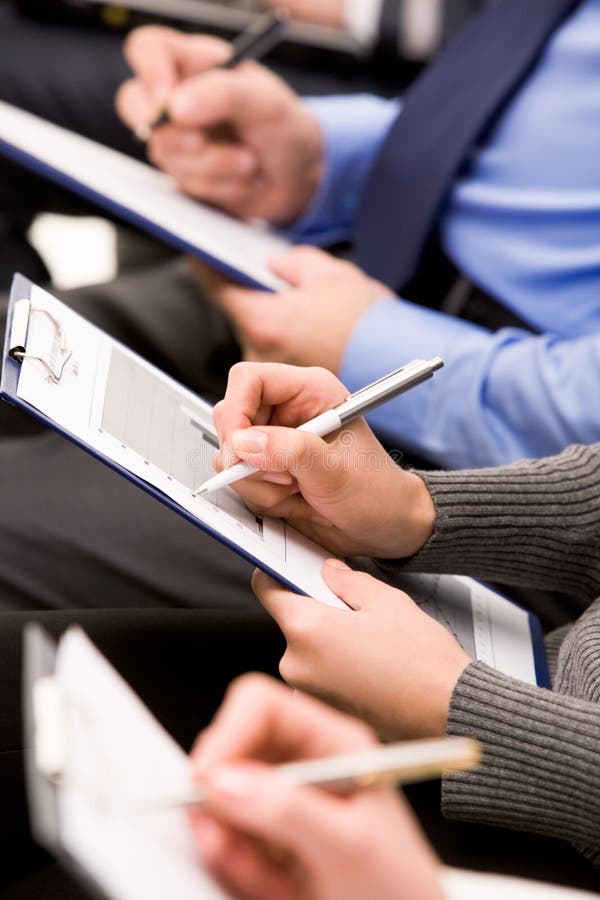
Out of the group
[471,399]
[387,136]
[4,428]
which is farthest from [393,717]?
[387,136]

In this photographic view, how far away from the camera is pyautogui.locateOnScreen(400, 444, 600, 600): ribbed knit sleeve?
566 millimetres

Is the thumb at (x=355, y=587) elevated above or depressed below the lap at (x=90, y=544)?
below

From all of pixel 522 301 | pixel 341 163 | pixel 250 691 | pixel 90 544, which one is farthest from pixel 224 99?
pixel 250 691

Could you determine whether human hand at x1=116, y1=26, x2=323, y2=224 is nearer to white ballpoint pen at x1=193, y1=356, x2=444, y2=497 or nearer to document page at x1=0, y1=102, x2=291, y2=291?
document page at x1=0, y1=102, x2=291, y2=291

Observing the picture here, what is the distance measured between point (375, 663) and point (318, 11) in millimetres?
987

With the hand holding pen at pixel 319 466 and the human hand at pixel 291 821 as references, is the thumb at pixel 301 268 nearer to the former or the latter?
the hand holding pen at pixel 319 466

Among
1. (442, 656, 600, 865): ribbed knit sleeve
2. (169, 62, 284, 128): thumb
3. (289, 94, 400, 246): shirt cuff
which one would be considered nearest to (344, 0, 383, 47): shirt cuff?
(289, 94, 400, 246): shirt cuff

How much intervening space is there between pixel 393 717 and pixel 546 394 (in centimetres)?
31

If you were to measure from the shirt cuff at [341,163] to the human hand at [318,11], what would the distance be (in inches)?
9.2

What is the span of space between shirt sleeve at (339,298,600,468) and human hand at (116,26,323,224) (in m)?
0.24

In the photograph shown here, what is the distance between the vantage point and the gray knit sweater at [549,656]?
0.46 metres

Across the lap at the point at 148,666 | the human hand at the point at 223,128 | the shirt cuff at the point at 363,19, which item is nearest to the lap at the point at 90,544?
the lap at the point at 148,666

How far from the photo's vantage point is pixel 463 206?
2.74 feet

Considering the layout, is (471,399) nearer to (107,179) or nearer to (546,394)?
(546,394)
